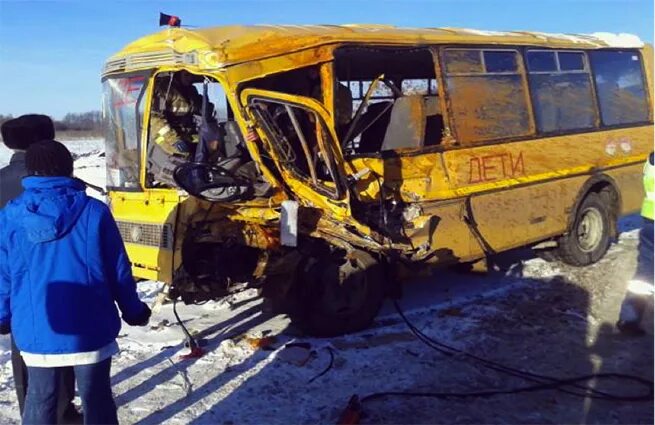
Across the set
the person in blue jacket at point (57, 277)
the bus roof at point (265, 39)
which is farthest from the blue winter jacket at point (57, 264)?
the bus roof at point (265, 39)

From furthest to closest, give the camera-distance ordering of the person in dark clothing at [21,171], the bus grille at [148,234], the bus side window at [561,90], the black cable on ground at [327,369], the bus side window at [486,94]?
1. the bus side window at [561,90]
2. the bus side window at [486,94]
3. the bus grille at [148,234]
4. the black cable on ground at [327,369]
5. the person in dark clothing at [21,171]

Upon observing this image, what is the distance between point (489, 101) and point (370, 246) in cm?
237

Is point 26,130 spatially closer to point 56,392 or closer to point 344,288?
point 56,392

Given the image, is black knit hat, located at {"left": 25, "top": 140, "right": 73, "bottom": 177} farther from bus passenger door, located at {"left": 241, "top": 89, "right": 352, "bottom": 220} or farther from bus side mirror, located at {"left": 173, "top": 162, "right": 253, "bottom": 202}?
bus passenger door, located at {"left": 241, "top": 89, "right": 352, "bottom": 220}

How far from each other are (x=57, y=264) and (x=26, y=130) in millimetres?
1406

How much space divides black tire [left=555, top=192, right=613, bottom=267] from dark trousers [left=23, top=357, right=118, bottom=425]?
249 inches

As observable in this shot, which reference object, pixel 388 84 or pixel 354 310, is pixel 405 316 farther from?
pixel 388 84

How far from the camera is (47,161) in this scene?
3.30 metres

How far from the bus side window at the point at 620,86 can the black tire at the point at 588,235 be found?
109 centimetres

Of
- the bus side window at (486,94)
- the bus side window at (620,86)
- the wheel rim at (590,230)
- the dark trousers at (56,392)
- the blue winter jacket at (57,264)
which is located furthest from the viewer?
the bus side window at (620,86)

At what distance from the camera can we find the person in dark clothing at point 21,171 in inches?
168

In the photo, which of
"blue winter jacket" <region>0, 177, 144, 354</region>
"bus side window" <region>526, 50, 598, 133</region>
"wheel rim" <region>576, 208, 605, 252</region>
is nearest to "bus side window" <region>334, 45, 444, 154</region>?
"bus side window" <region>526, 50, 598, 133</region>

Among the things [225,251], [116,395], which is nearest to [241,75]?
[225,251]

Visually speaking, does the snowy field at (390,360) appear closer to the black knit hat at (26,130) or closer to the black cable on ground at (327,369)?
the black cable on ground at (327,369)
